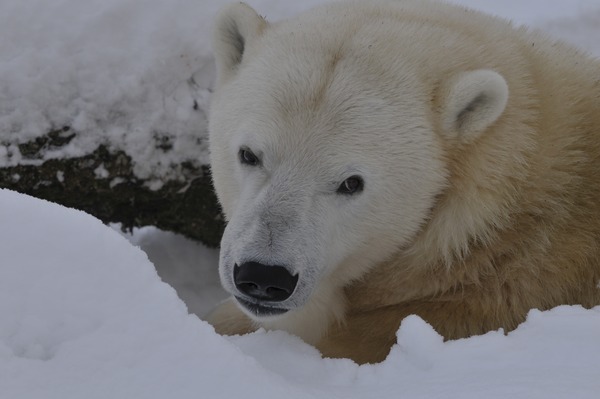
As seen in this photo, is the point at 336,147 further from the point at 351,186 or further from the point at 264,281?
the point at 264,281

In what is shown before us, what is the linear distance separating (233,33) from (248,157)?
26.7 inches

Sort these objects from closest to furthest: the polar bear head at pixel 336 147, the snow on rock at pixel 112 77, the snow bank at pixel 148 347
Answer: the snow bank at pixel 148 347 < the polar bear head at pixel 336 147 < the snow on rock at pixel 112 77

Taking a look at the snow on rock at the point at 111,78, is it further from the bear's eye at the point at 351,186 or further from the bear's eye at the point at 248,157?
the bear's eye at the point at 351,186

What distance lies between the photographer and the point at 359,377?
1884 mm

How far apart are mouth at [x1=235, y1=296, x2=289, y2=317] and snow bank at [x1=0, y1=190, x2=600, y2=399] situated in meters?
0.56

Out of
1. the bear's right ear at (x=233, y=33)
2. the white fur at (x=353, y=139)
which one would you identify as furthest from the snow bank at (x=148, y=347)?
the bear's right ear at (x=233, y=33)

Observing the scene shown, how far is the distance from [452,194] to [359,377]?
3.35 ft

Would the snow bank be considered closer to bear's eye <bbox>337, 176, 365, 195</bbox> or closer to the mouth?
the mouth

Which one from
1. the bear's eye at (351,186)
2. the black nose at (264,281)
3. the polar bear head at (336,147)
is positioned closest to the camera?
the black nose at (264,281)

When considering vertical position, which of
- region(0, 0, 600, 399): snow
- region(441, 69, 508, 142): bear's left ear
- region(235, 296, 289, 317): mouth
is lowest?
region(235, 296, 289, 317): mouth

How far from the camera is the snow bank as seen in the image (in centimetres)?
153

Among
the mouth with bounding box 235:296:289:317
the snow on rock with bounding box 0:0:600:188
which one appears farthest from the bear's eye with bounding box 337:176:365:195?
the snow on rock with bounding box 0:0:600:188

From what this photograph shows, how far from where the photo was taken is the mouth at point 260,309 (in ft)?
8.25

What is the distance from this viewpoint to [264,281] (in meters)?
2.38
